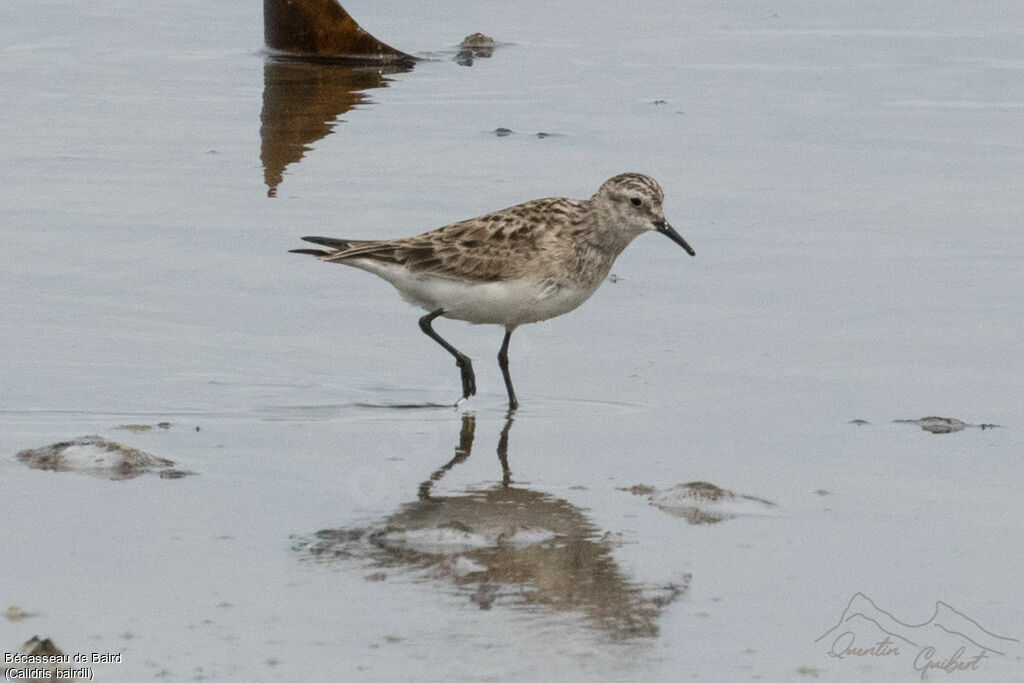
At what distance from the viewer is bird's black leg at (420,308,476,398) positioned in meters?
7.91

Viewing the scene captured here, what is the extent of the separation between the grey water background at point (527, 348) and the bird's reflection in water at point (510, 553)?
6 centimetres

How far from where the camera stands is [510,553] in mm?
5746

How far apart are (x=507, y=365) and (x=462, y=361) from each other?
0.26 metres

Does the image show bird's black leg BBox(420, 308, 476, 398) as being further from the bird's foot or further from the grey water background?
the grey water background

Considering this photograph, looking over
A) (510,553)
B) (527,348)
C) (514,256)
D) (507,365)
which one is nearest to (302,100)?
(527,348)

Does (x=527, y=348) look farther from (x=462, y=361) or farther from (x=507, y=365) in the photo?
(x=462, y=361)

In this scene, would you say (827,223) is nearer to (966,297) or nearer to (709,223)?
(709,223)

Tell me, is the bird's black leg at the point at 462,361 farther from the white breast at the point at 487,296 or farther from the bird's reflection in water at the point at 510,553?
the bird's reflection in water at the point at 510,553

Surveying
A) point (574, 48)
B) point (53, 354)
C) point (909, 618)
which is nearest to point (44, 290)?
point (53, 354)

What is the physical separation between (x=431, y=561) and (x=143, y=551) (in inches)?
36.7

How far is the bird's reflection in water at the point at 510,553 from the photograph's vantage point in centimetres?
530

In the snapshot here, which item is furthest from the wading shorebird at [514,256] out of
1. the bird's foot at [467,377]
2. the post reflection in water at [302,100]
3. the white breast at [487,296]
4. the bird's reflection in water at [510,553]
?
the post reflection in water at [302,100]

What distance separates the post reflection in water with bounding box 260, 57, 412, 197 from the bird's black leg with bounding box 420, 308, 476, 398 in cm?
261

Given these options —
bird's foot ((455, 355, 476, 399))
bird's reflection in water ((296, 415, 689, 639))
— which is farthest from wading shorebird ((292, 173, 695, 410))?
bird's reflection in water ((296, 415, 689, 639))
